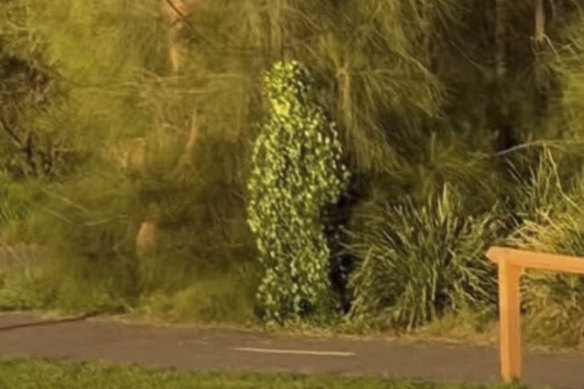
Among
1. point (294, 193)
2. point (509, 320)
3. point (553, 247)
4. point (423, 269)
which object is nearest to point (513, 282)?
point (509, 320)

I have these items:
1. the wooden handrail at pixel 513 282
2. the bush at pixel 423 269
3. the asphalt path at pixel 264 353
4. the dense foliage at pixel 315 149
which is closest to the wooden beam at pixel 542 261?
the wooden handrail at pixel 513 282

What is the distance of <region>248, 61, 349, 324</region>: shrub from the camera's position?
15094mm

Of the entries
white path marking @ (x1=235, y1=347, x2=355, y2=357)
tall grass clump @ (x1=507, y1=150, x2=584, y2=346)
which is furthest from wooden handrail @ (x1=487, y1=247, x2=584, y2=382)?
tall grass clump @ (x1=507, y1=150, x2=584, y2=346)

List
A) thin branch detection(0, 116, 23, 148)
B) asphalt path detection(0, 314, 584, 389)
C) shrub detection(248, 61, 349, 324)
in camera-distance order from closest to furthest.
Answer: asphalt path detection(0, 314, 584, 389), shrub detection(248, 61, 349, 324), thin branch detection(0, 116, 23, 148)

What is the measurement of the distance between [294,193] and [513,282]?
4470 millimetres

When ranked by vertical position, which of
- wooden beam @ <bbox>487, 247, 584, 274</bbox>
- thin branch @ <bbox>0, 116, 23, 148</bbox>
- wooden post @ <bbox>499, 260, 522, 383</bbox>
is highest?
thin branch @ <bbox>0, 116, 23, 148</bbox>

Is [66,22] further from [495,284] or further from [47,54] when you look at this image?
[495,284]

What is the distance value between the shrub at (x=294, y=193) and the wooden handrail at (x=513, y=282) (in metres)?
4.13

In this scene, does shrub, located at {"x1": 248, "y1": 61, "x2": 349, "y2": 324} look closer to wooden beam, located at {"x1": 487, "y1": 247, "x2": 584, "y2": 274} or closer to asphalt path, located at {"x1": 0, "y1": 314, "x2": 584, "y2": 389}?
asphalt path, located at {"x1": 0, "y1": 314, "x2": 584, "y2": 389}

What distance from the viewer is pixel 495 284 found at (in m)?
15.3

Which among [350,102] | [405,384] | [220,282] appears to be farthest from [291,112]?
[405,384]

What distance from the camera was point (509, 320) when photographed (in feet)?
36.1

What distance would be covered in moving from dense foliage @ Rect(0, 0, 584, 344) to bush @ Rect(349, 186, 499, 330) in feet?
0.06

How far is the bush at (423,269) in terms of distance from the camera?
590 inches
